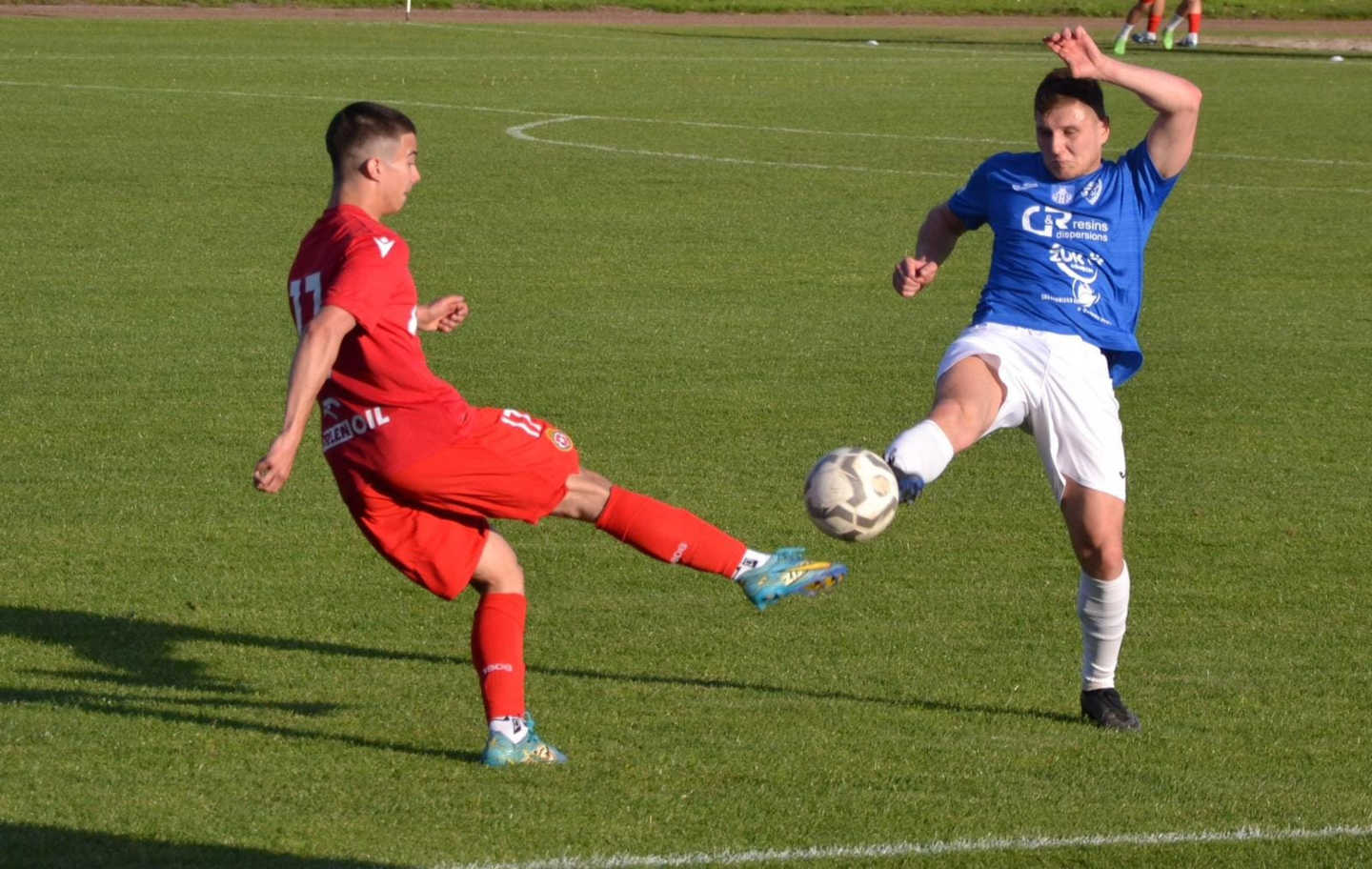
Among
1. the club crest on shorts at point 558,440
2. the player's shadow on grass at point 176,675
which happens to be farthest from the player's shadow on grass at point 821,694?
the club crest on shorts at point 558,440

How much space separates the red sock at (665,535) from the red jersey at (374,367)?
1.72 feet

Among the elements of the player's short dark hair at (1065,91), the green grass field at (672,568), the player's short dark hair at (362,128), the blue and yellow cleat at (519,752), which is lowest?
the green grass field at (672,568)

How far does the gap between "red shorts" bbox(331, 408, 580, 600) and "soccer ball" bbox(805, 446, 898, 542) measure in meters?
0.72

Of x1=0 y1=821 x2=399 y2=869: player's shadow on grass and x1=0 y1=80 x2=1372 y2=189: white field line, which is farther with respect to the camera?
x1=0 y1=80 x2=1372 y2=189: white field line

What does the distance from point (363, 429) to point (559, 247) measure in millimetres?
9979

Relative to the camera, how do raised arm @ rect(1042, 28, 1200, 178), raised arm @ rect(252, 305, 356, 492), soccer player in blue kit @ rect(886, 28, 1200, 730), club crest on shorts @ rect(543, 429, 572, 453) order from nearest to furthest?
raised arm @ rect(252, 305, 356, 492) → club crest on shorts @ rect(543, 429, 572, 453) → raised arm @ rect(1042, 28, 1200, 178) → soccer player in blue kit @ rect(886, 28, 1200, 730)

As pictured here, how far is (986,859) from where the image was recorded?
16.1ft

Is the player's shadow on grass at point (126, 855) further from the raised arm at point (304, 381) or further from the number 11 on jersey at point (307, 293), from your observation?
the number 11 on jersey at point (307, 293)

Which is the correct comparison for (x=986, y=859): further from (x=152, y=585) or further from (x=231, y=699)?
(x=152, y=585)

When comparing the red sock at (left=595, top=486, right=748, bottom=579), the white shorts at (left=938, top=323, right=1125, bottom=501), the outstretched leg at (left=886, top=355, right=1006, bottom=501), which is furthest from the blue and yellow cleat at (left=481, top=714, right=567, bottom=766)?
the white shorts at (left=938, top=323, right=1125, bottom=501)

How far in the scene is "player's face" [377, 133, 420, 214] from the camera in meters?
5.42

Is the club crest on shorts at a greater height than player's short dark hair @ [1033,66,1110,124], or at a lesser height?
lesser

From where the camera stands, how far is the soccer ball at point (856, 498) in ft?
18.0

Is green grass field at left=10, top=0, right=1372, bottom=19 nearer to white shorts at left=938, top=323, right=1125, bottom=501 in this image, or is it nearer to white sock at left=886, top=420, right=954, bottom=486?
white shorts at left=938, top=323, right=1125, bottom=501
